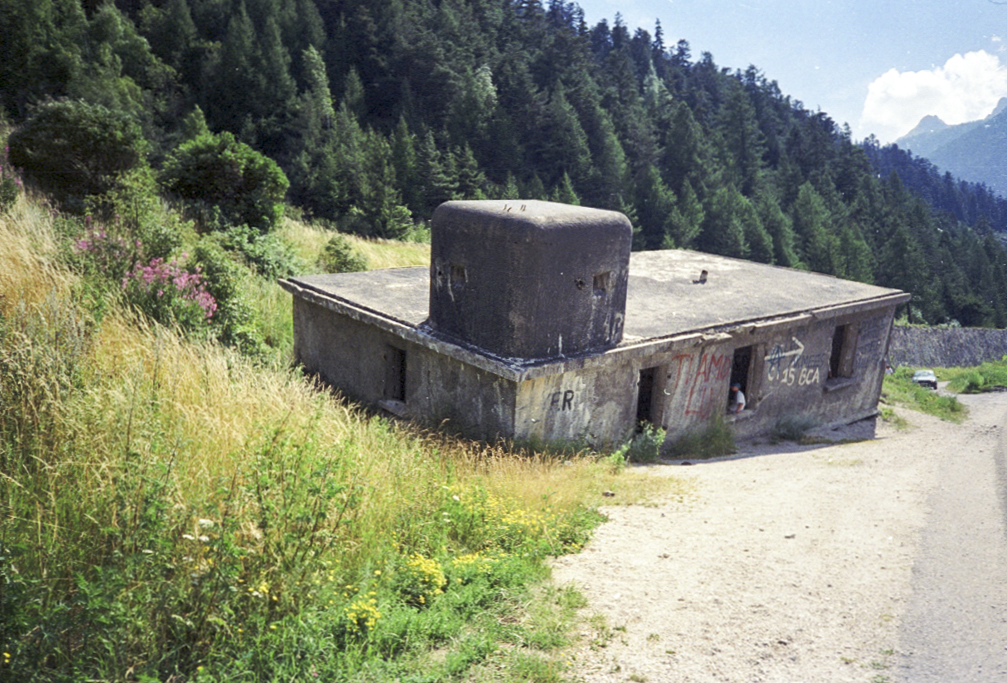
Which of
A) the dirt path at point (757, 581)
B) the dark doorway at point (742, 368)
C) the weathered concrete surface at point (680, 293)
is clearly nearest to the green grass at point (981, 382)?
the weathered concrete surface at point (680, 293)

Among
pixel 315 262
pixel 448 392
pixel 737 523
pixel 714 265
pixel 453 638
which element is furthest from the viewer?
pixel 315 262

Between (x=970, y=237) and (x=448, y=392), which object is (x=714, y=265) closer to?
(x=448, y=392)

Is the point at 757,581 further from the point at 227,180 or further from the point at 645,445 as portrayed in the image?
the point at 227,180

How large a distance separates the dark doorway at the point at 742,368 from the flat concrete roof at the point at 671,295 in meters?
0.77

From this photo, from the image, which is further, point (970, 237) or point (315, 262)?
point (970, 237)

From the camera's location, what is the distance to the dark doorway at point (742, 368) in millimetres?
12932

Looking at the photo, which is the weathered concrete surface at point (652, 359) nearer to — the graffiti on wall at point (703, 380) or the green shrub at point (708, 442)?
the graffiti on wall at point (703, 380)

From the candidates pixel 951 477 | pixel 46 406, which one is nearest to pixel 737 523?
pixel 951 477

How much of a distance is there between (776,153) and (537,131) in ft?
115

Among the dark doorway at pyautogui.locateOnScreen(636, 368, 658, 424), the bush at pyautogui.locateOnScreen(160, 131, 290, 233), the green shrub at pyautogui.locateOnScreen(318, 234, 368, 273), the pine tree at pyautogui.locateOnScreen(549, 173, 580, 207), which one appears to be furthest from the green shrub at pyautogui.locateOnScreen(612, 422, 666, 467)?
the pine tree at pyautogui.locateOnScreen(549, 173, 580, 207)

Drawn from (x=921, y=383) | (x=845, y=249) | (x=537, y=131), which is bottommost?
(x=921, y=383)

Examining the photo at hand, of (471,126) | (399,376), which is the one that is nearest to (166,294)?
(399,376)

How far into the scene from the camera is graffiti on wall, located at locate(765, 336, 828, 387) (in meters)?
13.1

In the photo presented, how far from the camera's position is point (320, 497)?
4.62 meters
